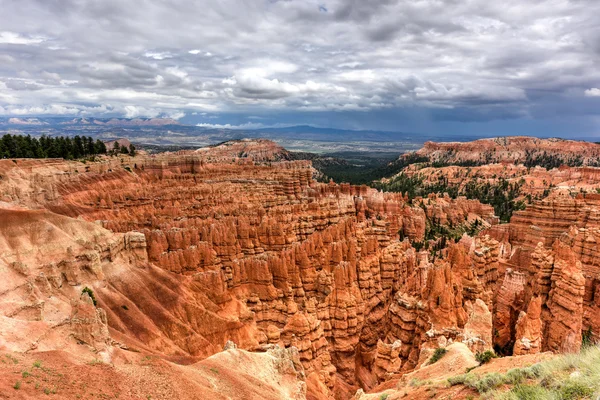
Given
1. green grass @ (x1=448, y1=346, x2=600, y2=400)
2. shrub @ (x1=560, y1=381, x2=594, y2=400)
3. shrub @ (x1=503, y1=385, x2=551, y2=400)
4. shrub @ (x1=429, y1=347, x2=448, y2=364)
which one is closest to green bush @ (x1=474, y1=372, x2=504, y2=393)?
green grass @ (x1=448, y1=346, x2=600, y2=400)

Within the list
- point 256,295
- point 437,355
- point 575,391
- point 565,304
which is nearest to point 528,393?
point 575,391

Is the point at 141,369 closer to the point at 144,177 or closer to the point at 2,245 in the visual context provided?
the point at 2,245

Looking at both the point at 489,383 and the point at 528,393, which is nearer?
the point at 528,393

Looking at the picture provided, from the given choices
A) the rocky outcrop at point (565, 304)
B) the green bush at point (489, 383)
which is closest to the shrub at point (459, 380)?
the green bush at point (489, 383)

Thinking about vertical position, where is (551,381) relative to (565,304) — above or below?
above

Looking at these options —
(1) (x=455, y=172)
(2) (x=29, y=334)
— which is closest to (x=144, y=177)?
(2) (x=29, y=334)

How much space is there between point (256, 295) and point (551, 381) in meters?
28.2

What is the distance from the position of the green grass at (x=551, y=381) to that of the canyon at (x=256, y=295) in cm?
102

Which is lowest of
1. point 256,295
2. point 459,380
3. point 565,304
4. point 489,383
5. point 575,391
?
point 256,295

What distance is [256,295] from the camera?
34781mm

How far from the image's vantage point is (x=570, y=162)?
17288 centimetres

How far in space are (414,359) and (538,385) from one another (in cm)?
1763

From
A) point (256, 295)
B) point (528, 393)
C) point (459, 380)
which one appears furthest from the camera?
point (256, 295)

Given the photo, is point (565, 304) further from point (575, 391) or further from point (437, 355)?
point (575, 391)
